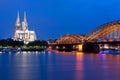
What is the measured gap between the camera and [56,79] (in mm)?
38531

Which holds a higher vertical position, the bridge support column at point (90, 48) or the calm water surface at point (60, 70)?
the bridge support column at point (90, 48)

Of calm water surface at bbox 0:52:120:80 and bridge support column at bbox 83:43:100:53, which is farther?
bridge support column at bbox 83:43:100:53

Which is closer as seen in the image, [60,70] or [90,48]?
[60,70]

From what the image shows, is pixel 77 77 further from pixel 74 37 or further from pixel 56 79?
pixel 74 37

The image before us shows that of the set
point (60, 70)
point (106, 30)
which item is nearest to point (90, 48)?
point (106, 30)

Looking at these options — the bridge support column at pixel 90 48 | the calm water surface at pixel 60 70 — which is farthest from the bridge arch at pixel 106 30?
the calm water surface at pixel 60 70

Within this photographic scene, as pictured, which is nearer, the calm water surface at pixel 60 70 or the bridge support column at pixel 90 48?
the calm water surface at pixel 60 70

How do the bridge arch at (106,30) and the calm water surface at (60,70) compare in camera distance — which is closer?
the calm water surface at (60,70)

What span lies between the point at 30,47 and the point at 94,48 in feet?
218

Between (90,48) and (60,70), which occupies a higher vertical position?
(90,48)

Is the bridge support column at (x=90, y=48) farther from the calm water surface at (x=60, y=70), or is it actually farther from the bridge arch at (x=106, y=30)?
the calm water surface at (x=60, y=70)

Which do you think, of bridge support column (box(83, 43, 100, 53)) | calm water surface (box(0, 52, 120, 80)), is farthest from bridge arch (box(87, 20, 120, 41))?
calm water surface (box(0, 52, 120, 80))

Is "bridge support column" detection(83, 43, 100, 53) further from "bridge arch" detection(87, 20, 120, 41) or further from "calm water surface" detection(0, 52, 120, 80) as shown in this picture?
"calm water surface" detection(0, 52, 120, 80)

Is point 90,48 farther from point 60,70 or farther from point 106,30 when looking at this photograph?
point 60,70
